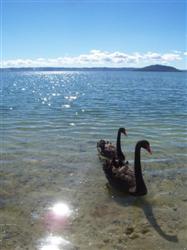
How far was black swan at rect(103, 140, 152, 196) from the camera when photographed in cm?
778

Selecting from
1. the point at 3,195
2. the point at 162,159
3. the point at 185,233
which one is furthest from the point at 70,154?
the point at 185,233

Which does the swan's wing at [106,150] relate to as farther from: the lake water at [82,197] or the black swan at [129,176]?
the black swan at [129,176]

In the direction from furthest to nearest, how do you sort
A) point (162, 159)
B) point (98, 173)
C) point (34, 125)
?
point (34, 125), point (162, 159), point (98, 173)

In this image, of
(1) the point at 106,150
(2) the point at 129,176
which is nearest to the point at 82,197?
(2) the point at 129,176

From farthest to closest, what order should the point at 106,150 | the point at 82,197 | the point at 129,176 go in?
1. the point at 106,150
2. the point at 129,176
3. the point at 82,197

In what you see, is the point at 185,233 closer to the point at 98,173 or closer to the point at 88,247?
the point at 88,247

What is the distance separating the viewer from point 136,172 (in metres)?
7.86

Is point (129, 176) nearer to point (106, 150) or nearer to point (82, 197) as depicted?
point (82, 197)

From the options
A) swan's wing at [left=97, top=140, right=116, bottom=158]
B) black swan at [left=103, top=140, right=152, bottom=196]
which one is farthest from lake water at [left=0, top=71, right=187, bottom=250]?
swan's wing at [left=97, top=140, right=116, bottom=158]

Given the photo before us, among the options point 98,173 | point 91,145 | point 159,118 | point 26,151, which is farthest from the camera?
point 159,118

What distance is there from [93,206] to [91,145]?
16.2 feet

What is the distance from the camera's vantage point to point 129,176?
827cm

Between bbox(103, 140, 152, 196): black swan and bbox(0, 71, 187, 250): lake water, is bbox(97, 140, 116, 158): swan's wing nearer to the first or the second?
bbox(0, 71, 187, 250): lake water

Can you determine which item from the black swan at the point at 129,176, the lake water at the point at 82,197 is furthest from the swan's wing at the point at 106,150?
the black swan at the point at 129,176
